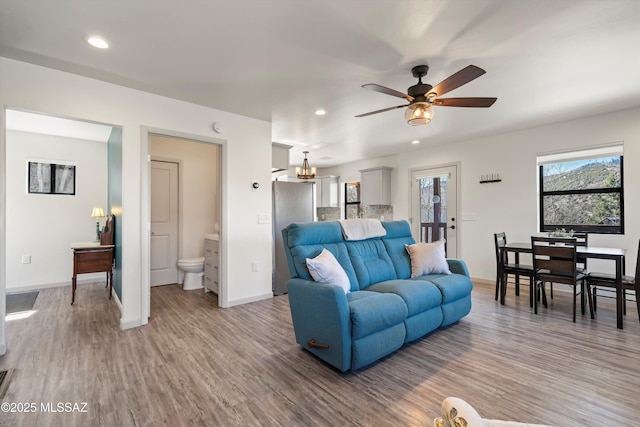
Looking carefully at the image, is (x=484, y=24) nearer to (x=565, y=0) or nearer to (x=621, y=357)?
(x=565, y=0)

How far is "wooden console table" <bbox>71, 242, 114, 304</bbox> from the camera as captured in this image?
3.79 m

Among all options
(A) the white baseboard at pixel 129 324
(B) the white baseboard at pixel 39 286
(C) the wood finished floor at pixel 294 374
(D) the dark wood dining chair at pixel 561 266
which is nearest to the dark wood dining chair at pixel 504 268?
(D) the dark wood dining chair at pixel 561 266

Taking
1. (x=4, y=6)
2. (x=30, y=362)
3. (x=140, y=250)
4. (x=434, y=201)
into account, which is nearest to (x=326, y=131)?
(x=434, y=201)

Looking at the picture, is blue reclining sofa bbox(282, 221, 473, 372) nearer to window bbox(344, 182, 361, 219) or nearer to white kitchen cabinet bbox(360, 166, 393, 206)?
white kitchen cabinet bbox(360, 166, 393, 206)

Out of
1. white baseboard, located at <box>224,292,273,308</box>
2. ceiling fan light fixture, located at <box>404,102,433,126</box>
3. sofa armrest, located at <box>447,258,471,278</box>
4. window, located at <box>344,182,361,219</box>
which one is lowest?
white baseboard, located at <box>224,292,273,308</box>

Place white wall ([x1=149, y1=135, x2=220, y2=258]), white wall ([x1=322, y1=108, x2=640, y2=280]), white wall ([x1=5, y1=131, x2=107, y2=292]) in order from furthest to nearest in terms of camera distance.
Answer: white wall ([x1=149, y1=135, x2=220, y2=258]), white wall ([x1=5, y1=131, x2=107, y2=292]), white wall ([x1=322, y1=108, x2=640, y2=280])

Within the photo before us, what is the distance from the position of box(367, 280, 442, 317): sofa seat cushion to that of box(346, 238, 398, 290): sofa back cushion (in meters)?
0.12

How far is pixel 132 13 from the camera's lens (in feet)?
6.43

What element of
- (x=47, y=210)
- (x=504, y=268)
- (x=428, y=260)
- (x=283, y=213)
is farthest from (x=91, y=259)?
(x=504, y=268)

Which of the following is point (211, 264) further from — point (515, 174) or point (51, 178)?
point (515, 174)

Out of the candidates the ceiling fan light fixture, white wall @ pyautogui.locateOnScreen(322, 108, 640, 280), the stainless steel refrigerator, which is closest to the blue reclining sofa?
the ceiling fan light fixture

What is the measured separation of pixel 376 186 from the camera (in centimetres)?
671

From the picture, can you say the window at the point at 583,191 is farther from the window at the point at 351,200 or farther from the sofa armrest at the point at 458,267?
the window at the point at 351,200

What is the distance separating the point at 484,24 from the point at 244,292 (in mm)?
3743
